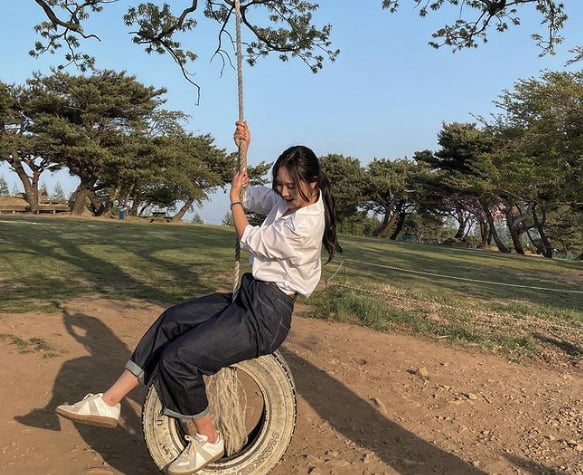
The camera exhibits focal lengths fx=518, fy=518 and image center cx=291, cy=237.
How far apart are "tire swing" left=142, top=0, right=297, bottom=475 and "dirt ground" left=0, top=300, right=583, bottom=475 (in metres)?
0.25

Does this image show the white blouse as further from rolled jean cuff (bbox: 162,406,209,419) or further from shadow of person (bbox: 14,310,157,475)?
shadow of person (bbox: 14,310,157,475)

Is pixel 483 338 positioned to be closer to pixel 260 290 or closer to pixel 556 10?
pixel 260 290

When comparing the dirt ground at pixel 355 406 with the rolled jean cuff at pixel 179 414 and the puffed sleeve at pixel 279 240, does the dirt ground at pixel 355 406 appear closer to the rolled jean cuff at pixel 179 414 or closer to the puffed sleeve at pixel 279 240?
the rolled jean cuff at pixel 179 414

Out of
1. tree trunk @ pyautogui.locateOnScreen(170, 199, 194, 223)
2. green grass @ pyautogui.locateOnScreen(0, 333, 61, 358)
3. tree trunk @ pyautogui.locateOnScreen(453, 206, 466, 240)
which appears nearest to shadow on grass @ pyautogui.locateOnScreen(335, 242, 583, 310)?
green grass @ pyautogui.locateOnScreen(0, 333, 61, 358)

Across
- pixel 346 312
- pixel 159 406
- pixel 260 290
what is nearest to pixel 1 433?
pixel 159 406

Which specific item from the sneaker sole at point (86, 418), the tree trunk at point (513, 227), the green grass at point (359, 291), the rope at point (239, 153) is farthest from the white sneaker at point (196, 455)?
→ the tree trunk at point (513, 227)

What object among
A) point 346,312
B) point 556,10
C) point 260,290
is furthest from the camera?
point 556,10

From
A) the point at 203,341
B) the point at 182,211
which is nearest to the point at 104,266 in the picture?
the point at 203,341

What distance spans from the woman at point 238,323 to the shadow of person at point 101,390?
0.49 meters

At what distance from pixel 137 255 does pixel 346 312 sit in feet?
25.4

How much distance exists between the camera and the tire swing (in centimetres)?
263

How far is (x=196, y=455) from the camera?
2.51m

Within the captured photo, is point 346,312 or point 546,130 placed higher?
point 546,130

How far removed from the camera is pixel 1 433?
3057mm
